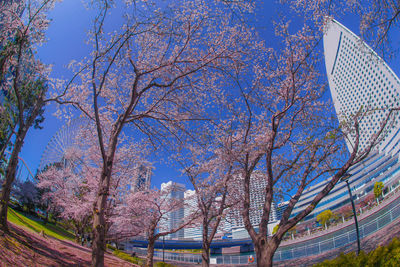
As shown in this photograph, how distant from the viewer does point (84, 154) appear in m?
18.2

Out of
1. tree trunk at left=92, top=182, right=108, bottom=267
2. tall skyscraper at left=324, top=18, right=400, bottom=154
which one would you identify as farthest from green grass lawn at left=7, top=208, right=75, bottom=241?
tall skyscraper at left=324, top=18, right=400, bottom=154

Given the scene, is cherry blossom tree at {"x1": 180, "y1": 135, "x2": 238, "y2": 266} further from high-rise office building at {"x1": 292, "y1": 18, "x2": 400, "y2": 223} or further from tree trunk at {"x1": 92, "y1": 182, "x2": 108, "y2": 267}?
high-rise office building at {"x1": 292, "y1": 18, "x2": 400, "y2": 223}

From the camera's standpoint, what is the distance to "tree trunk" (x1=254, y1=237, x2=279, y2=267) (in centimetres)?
625

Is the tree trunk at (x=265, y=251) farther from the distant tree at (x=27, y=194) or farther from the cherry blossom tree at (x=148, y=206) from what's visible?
the distant tree at (x=27, y=194)

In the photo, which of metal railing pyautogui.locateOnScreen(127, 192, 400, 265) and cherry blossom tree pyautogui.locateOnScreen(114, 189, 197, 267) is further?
metal railing pyautogui.locateOnScreen(127, 192, 400, 265)

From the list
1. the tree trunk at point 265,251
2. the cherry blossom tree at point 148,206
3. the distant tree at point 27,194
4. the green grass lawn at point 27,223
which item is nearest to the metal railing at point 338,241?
the cherry blossom tree at point 148,206

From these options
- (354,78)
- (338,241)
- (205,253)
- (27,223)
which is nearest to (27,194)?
(27,223)

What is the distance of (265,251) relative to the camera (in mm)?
6379

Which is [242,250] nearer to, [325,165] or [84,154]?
[84,154]

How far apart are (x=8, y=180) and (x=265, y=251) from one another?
7921 mm

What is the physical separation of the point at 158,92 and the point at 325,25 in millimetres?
5617

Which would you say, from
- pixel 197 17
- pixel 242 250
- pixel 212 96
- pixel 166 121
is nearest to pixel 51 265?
pixel 166 121

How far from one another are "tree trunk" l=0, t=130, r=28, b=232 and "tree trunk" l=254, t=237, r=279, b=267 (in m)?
6.85

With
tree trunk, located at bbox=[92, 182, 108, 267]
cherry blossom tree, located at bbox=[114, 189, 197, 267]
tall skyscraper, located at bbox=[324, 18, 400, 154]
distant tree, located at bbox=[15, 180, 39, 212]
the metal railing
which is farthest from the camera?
tall skyscraper, located at bbox=[324, 18, 400, 154]
